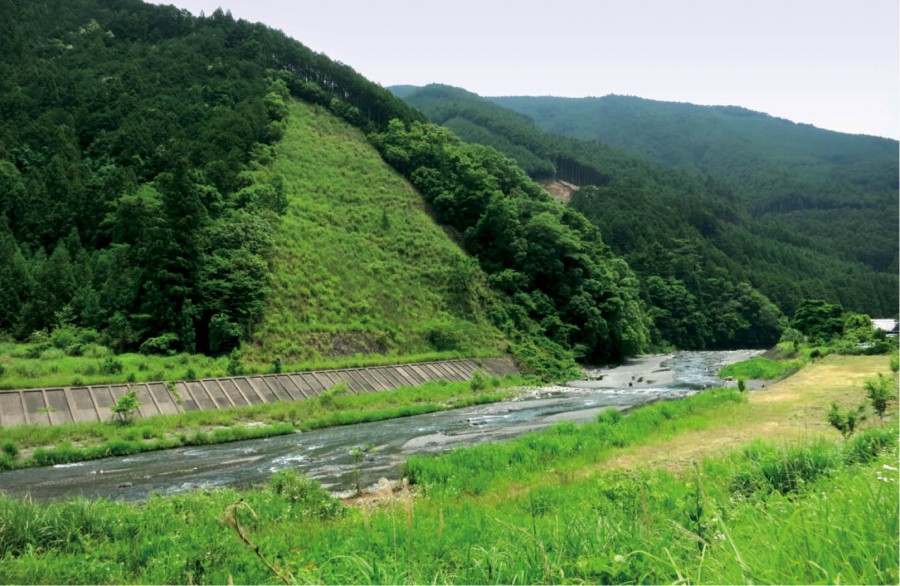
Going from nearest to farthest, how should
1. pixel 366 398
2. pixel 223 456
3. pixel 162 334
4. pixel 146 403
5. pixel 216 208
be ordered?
pixel 223 456 → pixel 146 403 → pixel 366 398 → pixel 162 334 → pixel 216 208

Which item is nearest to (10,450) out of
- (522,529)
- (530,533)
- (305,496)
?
(305,496)

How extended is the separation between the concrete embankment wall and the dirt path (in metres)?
23.1

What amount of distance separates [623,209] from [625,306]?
2375 inches

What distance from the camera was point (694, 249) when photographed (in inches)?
4545

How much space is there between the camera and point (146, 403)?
93.2 ft

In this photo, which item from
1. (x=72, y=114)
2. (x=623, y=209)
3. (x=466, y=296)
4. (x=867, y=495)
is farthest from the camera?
(x=623, y=209)

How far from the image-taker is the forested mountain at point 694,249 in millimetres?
102938

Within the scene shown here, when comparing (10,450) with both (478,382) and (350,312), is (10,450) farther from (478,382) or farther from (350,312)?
(350,312)

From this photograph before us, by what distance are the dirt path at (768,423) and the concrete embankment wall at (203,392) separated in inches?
911

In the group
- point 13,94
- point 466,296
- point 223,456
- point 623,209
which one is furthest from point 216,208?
point 623,209

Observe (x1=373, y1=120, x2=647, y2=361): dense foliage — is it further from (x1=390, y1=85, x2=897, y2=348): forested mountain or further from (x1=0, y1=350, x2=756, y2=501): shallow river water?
(x1=0, y1=350, x2=756, y2=501): shallow river water

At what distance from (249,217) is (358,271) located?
40.2 feet

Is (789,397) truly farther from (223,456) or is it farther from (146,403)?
(146,403)

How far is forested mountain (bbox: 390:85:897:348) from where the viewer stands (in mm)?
102938
